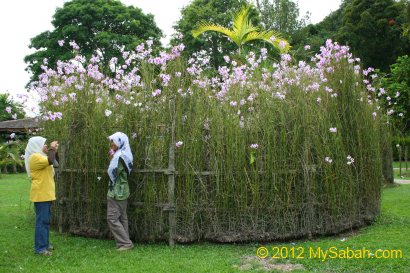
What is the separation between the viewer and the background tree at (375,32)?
25547mm

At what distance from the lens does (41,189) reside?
5836 millimetres

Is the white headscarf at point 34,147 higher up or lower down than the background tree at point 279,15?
lower down

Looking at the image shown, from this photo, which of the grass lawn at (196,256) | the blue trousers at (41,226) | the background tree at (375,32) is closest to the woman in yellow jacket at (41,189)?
the blue trousers at (41,226)

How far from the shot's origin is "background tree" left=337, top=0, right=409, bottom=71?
25.5 metres

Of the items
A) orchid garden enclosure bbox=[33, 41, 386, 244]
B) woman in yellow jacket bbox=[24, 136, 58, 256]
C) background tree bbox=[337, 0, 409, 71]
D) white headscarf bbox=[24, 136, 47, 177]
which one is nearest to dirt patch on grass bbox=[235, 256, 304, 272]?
orchid garden enclosure bbox=[33, 41, 386, 244]

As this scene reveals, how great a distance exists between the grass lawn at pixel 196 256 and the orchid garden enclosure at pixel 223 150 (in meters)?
0.25

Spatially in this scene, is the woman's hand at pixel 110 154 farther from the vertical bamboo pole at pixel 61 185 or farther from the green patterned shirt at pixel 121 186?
the vertical bamboo pole at pixel 61 185

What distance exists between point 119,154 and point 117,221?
86cm

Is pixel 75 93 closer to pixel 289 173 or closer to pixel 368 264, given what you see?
pixel 289 173

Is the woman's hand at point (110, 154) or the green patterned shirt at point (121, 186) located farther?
the woman's hand at point (110, 154)

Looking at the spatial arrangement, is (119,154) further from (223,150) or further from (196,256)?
(196,256)

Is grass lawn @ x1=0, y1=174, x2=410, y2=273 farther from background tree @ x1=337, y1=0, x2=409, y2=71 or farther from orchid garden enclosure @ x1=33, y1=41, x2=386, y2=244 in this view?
background tree @ x1=337, y1=0, x2=409, y2=71

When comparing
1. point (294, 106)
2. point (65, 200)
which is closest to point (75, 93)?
point (65, 200)

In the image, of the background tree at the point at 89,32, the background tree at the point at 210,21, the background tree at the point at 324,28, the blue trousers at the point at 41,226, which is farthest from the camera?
the background tree at the point at 324,28
